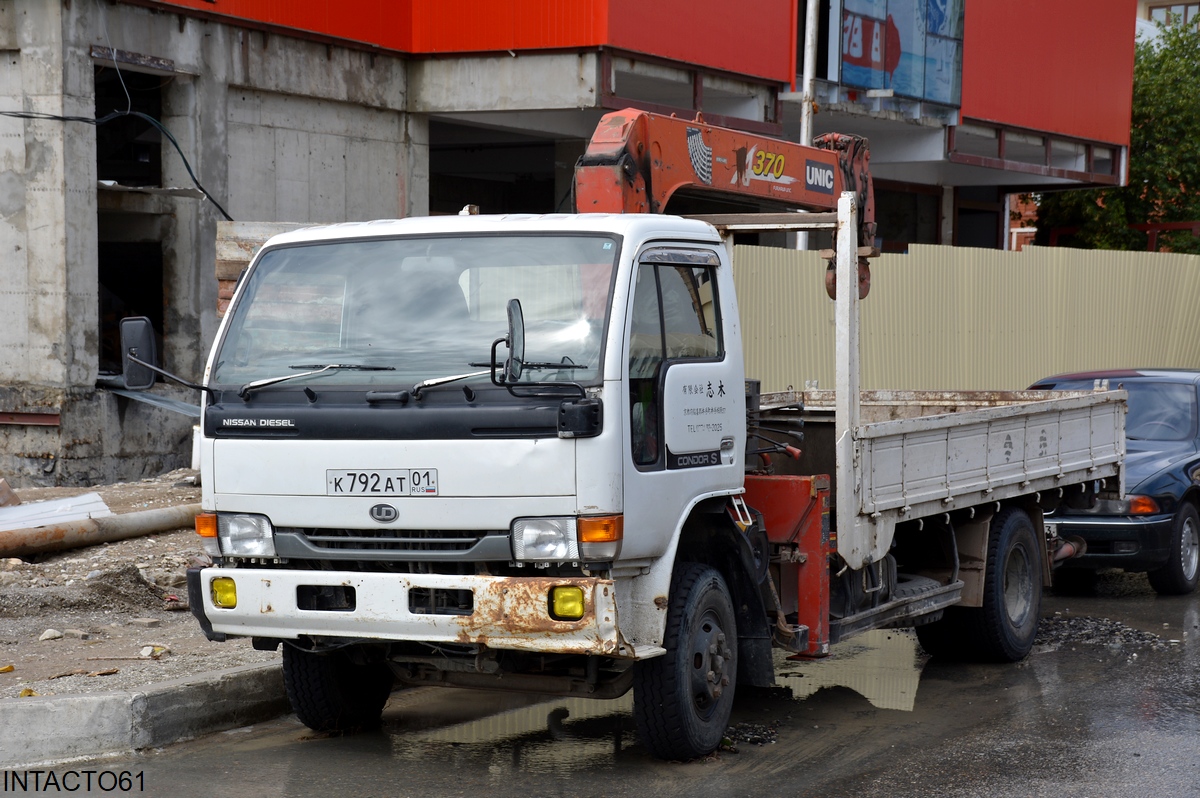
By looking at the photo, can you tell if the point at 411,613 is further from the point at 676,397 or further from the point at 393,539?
the point at 676,397

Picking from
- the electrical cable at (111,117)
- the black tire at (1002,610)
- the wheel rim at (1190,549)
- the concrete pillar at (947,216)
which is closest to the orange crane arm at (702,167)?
the black tire at (1002,610)

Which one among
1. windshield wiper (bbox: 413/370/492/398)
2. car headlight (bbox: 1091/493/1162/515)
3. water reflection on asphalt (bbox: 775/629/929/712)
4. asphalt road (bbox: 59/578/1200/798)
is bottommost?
water reflection on asphalt (bbox: 775/629/929/712)

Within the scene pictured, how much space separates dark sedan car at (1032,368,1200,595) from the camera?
1095 centimetres

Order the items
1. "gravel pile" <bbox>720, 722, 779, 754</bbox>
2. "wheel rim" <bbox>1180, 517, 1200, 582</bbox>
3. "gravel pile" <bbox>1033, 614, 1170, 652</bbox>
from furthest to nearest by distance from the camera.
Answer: "wheel rim" <bbox>1180, 517, 1200, 582</bbox>
"gravel pile" <bbox>1033, 614, 1170, 652</bbox>
"gravel pile" <bbox>720, 722, 779, 754</bbox>

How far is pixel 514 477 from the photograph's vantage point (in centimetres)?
577

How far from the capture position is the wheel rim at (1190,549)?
11.3m

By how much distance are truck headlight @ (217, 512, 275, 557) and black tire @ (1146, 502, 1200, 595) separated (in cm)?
757

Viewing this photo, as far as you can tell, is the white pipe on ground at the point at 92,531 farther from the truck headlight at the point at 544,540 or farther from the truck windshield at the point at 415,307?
the truck headlight at the point at 544,540

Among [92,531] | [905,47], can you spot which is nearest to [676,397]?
[92,531]

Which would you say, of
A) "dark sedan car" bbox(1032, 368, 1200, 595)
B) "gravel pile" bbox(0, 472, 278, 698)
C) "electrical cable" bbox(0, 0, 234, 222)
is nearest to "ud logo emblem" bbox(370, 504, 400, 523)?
"gravel pile" bbox(0, 472, 278, 698)

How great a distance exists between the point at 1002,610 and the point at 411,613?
425 cm

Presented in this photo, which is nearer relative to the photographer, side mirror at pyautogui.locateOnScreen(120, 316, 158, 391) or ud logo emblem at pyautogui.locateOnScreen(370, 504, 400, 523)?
ud logo emblem at pyautogui.locateOnScreen(370, 504, 400, 523)

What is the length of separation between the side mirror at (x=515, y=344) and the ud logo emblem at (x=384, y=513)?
729mm

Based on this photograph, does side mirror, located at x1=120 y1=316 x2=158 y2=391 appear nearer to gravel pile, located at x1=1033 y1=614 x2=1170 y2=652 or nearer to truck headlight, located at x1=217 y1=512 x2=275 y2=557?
truck headlight, located at x1=217 y1=512 x2=275 y2=557
